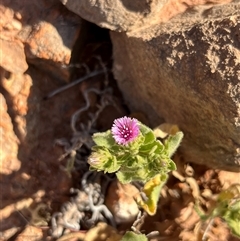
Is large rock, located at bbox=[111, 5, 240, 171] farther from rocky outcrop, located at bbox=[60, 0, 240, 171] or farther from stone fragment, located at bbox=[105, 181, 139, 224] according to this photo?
stone fragment, located at bbox=[105, 181, 139, 224]

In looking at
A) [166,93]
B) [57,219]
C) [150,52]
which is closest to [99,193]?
[57,219]

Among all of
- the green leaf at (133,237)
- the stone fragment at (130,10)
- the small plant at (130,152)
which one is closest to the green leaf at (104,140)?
the small plant at (130,152)

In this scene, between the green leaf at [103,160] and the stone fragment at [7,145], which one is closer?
the green leaf at [103,160]

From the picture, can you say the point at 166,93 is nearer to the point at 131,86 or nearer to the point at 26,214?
the point at 131,86

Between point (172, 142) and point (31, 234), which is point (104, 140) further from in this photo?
point (31, 234)

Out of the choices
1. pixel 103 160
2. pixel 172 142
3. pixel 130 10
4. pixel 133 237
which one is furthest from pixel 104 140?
pixel 130 10

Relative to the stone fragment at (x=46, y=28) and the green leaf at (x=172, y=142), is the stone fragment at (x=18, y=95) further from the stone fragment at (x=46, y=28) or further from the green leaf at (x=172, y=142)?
the green leaf at (x=172, y=142)
